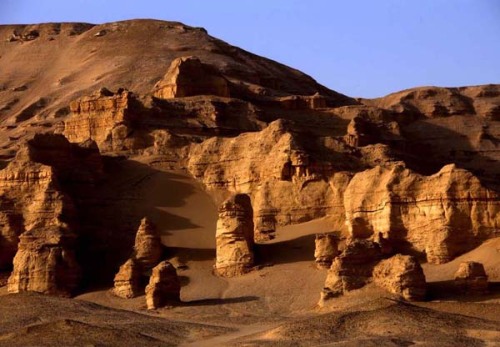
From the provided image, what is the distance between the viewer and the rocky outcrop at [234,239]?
61.5m

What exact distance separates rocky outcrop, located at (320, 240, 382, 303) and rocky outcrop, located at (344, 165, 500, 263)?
5474mm

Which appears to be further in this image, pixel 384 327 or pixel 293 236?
pixel 293 236

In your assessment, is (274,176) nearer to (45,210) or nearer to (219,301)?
(45,210)

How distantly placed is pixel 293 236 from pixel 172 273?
9206 mm

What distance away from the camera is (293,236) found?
64812 mm

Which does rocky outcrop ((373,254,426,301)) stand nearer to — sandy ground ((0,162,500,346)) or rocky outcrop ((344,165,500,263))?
sandy ground ((0,162,500,346))

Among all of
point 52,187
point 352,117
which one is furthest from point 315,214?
point 352,117

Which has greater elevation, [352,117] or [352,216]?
[352,117]

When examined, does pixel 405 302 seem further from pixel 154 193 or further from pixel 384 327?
pixel 154 193

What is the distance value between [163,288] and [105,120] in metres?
24.6

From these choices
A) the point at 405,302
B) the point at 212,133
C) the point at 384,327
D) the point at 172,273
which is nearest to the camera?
the point at 384,327

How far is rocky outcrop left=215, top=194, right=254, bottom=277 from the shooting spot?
202 ft

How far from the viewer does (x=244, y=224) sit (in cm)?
6212

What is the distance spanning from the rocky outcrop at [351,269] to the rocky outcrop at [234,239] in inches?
311
